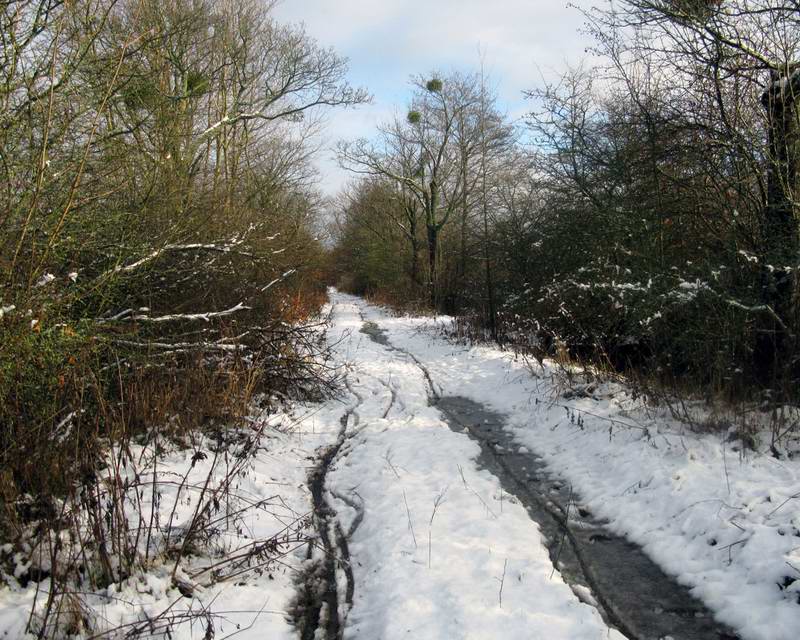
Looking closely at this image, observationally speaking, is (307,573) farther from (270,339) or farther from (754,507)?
(270,339)

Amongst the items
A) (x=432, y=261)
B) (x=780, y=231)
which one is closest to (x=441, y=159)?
(x=432, y=261)

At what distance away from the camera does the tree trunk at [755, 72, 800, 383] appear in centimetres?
554

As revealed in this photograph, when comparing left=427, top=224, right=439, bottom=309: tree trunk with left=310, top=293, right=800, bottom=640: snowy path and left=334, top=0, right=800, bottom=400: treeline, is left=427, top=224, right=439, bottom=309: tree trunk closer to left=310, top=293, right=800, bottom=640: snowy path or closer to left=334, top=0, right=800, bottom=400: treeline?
left=334, top=0, right=800, bottom=400: treeline

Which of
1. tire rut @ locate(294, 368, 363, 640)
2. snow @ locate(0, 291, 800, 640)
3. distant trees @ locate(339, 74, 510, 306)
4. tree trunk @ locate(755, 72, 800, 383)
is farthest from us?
distant trees @ locate(339, 74, 510, 306)

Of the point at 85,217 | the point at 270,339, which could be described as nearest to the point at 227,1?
the point at 270,339

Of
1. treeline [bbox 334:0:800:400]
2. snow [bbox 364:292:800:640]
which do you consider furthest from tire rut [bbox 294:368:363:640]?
treeline [bbox 334:0:800:400]

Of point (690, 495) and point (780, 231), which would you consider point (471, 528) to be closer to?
point (690, 495)

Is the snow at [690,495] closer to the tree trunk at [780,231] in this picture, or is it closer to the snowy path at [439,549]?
the snowy path at [439,549]

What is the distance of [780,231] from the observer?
5867 millimetres

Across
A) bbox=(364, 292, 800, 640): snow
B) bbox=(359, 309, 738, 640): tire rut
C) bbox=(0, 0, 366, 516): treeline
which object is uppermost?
bbox=(0, 0, 366, 516): treeline

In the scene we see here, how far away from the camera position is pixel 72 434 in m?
3.74

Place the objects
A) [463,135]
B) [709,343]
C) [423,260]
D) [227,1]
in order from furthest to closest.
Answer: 1. [423,260]
2. [463,135]
3. [227,1]
4. [709,343]

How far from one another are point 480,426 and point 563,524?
288 centimetres

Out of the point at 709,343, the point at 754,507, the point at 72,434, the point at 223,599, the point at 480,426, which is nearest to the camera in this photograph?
the point at 223,599
